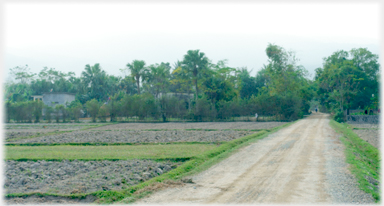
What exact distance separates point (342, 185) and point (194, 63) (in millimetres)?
35838

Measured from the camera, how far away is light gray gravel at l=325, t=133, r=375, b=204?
6.55 m

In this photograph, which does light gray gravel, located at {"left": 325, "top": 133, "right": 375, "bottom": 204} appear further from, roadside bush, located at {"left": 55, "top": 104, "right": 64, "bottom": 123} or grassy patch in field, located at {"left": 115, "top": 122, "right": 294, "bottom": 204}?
roadside bush, located at {"left": 55, "top": 104, "right": 64, "bottom": 123}

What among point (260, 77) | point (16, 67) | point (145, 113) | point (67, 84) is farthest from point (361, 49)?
point (16, 67)

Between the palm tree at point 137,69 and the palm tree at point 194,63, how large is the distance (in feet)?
36.1

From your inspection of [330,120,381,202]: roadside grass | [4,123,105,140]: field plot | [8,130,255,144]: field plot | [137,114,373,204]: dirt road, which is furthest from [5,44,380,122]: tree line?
[137,114,373,204]: dirt road

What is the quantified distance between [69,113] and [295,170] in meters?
39.7

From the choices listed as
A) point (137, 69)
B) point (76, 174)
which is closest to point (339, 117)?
point (137, 69)

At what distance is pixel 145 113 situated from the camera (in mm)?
41844

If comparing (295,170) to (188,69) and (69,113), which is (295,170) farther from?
(69,113)

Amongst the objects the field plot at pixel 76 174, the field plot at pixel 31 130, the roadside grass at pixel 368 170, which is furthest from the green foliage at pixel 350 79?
the field plot at pixel 76 174

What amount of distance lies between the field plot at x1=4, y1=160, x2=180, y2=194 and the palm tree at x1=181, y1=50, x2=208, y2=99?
31.7 metres

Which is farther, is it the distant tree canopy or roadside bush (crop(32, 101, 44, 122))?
roadside bush (crop(32, 101, 44, 122))

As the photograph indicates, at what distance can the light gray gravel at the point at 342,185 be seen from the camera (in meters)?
6.55

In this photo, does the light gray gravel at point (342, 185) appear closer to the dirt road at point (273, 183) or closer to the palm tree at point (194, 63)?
the dirt road at point (273, 183)
